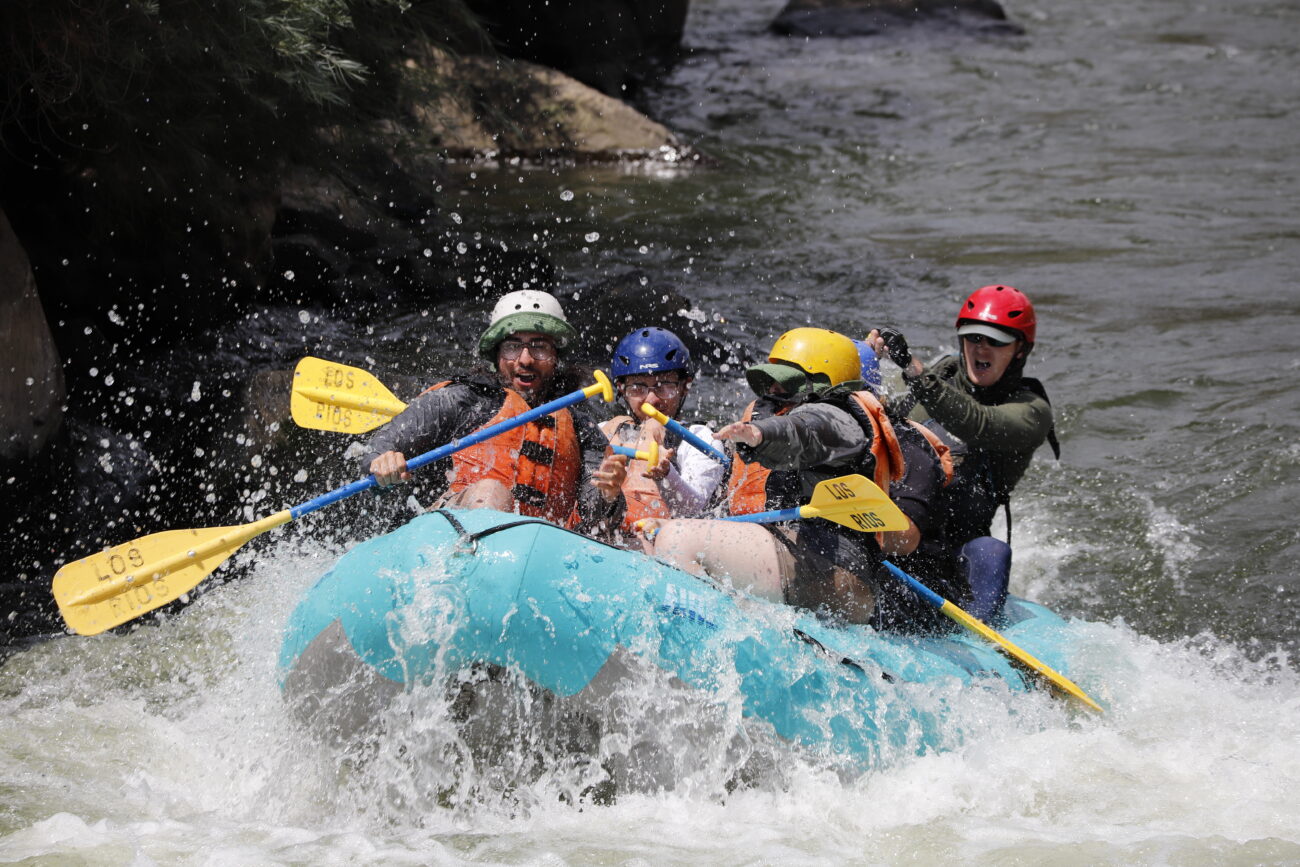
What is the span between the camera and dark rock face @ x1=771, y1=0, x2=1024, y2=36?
2189cm

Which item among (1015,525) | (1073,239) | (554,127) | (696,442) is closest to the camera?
(696,442)

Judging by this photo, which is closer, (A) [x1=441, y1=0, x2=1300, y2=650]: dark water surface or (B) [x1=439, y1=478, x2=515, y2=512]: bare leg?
(B) [x1=439, y1=478, x2=515, y2=512]: bare leg

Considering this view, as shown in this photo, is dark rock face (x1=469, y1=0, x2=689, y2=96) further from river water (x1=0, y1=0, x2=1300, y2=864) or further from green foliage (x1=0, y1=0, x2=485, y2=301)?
green foliage (x1=0, y1=0, x2=485, y2=301)

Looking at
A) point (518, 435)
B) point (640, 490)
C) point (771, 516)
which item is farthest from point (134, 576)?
point (771, 516)

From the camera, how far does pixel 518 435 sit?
482 cm

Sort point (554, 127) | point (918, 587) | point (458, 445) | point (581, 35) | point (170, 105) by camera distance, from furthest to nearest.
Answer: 1. point (581, 35)
2. point (554, 127)
3. point (170, 105)
4. point (918, 587)
5. point (458, 445)

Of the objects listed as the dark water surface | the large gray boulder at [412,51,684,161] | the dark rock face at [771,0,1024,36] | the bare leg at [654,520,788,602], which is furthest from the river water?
the dark rock face at [771,0,1024,36]

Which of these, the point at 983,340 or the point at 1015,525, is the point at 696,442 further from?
the point at 1015,525

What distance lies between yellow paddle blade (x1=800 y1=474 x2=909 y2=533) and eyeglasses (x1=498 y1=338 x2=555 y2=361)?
1253 millimetres

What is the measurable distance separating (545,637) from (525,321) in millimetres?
1449

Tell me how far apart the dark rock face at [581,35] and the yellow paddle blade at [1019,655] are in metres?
11.2

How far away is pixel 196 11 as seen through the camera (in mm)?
6535

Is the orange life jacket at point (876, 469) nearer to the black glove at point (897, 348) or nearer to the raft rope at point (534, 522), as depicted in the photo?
the black glove at point (897, 348)

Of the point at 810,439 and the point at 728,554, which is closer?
the point at 810,439
